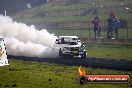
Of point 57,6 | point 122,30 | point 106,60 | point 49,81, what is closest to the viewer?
point 49,81

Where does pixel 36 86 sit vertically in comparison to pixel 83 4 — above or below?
below

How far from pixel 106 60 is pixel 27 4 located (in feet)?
166

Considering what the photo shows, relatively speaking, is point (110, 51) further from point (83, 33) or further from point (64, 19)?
point (64, 19)

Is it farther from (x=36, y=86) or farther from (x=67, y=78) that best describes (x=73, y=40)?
(x=36, y=86)

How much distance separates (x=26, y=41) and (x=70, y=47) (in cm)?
749

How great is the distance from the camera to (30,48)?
36844mm

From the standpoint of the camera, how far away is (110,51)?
38.5m

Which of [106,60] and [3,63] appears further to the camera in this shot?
[106,60]

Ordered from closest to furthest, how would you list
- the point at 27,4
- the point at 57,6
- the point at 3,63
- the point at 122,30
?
1. the point at 3,63
2. the point at 122,30
3. the point at 57,6
4. the point at 27,4

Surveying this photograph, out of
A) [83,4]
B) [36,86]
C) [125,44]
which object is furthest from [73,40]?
[83,4]

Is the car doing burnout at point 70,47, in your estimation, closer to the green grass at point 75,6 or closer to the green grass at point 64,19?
the green grass at point 64,19

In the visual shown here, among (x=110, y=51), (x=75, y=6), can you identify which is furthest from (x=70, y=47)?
(x=75, y=6)

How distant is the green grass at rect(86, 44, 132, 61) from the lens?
114 feet

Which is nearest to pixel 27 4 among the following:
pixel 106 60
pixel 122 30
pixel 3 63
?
pixel 122 30
